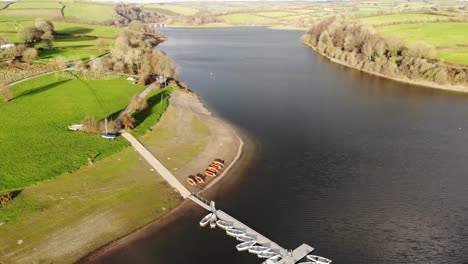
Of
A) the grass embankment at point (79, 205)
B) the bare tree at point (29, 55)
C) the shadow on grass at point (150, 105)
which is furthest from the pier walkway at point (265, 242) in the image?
the bare tree at point (29, 55)

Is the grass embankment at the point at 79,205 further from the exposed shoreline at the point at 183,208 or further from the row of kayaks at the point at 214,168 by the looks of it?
the row of kayaks at the point at 214,168

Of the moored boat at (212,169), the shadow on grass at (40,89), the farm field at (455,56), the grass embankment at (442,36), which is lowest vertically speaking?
the moored boat at (212,169)

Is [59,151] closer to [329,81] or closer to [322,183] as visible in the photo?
[322,183]

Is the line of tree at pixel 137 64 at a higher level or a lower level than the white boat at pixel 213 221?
higher

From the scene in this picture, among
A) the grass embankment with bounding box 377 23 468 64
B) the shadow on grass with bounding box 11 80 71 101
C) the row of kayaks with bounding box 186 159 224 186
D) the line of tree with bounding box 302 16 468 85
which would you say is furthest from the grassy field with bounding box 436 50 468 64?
the shadow on grass with bounding box 11 80 71 101

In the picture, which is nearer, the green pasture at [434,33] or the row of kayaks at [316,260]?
the row of kayaks at [316,260]

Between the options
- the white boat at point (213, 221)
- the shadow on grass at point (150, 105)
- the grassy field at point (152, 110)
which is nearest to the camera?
the white boat at point (213, 221)

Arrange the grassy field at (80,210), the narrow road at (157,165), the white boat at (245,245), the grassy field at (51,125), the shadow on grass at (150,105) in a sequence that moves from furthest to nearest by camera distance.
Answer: the shadow on grass at (150,105)
the grassy field at (51,125)
the narrow road at (157,165)
the white boat at (245,245)
the grassy field at (80,210)

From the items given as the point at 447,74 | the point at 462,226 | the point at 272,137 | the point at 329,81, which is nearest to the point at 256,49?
the point at 329,81
